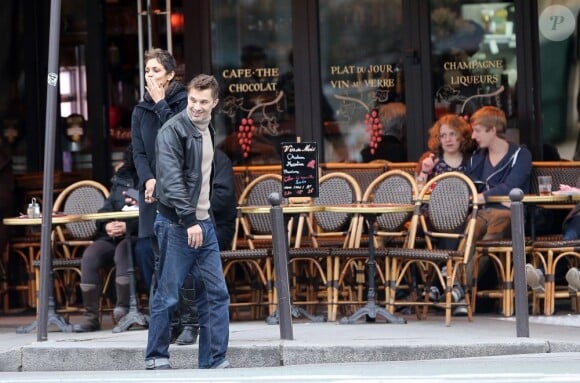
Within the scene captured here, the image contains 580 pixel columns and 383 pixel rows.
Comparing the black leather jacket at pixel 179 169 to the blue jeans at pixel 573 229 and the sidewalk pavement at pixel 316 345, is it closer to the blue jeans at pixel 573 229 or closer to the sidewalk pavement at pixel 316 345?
the sidewalk pavement at pixel 316 345

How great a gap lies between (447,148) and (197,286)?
3631mm

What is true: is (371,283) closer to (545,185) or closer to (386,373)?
(545,185)

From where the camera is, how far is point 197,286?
10.1 meters

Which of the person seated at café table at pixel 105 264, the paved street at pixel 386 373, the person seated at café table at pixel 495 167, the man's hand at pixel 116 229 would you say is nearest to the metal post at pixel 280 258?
the paved street at pixel 386 373

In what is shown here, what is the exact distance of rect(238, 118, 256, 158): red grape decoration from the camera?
14156 millimetres

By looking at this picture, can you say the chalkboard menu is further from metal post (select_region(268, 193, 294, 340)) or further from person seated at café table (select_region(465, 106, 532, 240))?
person seated at café table (select_region(465, 106, 532, 240))

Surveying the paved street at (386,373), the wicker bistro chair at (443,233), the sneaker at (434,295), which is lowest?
the paved street at (386,373)

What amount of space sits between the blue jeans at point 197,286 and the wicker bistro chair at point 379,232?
2.28 metres

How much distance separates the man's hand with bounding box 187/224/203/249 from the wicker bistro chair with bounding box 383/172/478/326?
8.39 ft

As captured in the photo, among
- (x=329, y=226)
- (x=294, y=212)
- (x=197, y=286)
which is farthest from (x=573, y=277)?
(x=197, y=286)

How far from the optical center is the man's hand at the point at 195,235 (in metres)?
9.65

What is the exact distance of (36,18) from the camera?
47.8ft

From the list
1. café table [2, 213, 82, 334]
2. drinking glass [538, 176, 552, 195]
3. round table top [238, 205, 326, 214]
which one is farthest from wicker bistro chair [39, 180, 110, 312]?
drinking glass [538, 176, 552, 195]

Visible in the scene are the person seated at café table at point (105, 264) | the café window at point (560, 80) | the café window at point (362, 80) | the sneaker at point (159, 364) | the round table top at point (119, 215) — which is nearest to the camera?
the sneaker at point (159, 364)
